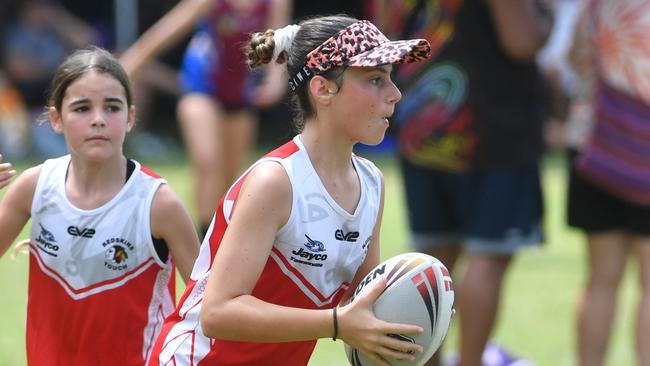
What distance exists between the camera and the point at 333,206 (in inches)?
143

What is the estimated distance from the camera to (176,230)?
4.04 metres

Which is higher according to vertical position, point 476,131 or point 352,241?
point 352,241

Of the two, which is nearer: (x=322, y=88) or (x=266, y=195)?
(x=266, y=195)

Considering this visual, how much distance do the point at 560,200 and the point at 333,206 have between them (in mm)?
9227

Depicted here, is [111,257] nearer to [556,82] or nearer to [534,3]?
[534,3]

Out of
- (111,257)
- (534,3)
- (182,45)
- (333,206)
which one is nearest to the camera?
(333,206)

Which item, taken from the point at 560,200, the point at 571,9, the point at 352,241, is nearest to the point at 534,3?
the point at 352,241

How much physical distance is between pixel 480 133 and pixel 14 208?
223 centimetres

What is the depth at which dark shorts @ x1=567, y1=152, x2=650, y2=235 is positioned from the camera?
17.8ft

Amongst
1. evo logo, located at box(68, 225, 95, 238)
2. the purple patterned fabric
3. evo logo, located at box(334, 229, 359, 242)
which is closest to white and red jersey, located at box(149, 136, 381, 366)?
evo logo, located at box(334, 229, 359, 242)

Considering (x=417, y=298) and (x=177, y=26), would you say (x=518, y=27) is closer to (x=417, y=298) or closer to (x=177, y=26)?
(x=417, y=298)

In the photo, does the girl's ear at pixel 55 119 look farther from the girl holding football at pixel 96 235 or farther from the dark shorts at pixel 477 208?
the dark shorts at pixel 477 208

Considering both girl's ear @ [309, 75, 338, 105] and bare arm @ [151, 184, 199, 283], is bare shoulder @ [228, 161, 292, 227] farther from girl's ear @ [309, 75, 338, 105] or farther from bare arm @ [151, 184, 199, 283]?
bare arm @ [151, 184, 199, 283]

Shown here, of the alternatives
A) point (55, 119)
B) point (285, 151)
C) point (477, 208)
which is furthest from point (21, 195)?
point (477, 208)
